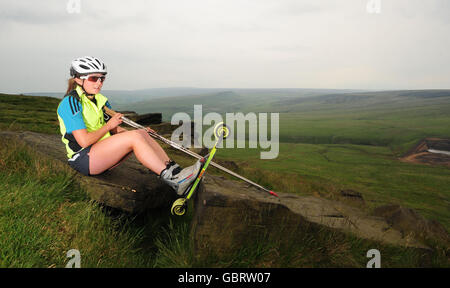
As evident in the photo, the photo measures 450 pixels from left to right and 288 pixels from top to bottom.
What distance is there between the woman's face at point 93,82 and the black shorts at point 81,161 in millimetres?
1266

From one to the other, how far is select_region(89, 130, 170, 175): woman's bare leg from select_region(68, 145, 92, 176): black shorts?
3.4 inches

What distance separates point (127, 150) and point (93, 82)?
5.45ft

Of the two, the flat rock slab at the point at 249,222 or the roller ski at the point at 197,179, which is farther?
the roller ski at the point at 197,179

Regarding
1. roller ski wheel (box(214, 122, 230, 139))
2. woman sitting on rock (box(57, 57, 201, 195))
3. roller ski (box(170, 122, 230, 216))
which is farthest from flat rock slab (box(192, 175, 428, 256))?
roller ski wheel (box(214, 122, 230, 139))

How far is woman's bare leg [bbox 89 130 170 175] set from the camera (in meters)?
6.12

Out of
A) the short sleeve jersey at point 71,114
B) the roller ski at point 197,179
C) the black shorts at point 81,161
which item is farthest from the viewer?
the black shorts at point 81,161

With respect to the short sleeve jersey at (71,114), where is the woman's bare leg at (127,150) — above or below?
below

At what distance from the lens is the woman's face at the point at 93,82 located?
6.21 meters

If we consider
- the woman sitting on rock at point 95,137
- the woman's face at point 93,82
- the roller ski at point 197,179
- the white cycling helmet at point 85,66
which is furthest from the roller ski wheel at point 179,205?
the white cycling helmet at point 85,66

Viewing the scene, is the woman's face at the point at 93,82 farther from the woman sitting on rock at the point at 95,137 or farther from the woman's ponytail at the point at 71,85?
the woman's ponytail at the point at 71,85

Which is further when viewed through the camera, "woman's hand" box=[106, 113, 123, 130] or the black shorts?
the black shorts

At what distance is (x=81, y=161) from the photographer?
639cm

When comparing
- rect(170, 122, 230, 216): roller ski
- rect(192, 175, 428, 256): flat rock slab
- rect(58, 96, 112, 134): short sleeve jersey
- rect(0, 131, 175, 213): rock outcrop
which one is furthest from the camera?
rect(0, 131, 175, 213): rock outcrop

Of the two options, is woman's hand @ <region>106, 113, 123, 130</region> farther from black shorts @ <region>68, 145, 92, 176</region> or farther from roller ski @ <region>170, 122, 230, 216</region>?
roller ski @ <region>170, 122, 230, 216</region>
